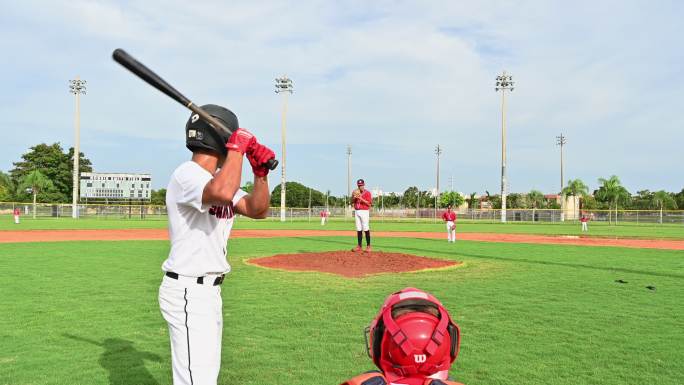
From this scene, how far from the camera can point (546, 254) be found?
18078 mm

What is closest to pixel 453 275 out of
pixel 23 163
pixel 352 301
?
pixel 352 301

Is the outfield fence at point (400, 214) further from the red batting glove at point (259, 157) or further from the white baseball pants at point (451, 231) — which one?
the red batting glove at point (259, 157)

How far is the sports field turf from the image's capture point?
5.05 meters

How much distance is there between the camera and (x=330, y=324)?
696 centimetres

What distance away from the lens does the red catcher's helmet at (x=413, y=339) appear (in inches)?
70.5

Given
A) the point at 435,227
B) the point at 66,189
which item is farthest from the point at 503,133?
the point at 66,189

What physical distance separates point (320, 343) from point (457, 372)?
1697 millimetres

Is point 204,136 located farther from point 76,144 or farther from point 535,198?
point 535,198

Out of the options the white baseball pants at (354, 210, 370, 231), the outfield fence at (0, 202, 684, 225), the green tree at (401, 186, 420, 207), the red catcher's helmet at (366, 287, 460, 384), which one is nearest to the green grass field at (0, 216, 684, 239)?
the outfield fence at (0, 202, 684, 225)

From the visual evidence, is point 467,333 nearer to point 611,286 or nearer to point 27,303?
point 611,286

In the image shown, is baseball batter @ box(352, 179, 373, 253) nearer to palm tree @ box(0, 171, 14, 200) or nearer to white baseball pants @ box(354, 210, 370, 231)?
white baseball pants @ box(354, 210, 370, 231)

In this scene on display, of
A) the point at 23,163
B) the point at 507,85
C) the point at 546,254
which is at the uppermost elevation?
the point at 507,85

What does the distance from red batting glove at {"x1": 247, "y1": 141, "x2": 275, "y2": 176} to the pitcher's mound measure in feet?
30.2

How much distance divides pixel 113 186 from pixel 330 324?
63.4m
